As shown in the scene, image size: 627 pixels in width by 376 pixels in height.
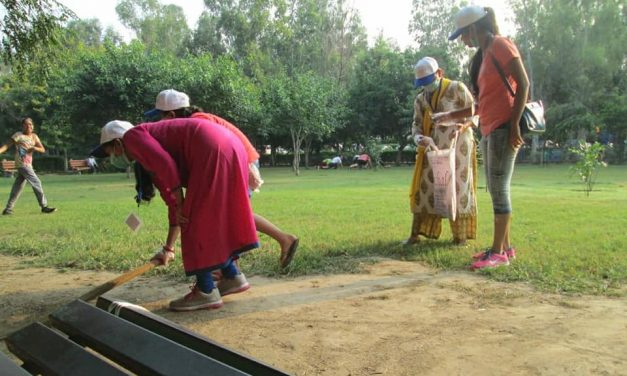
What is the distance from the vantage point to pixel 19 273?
5.01 metres

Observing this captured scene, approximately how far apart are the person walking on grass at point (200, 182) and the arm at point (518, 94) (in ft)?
7.97

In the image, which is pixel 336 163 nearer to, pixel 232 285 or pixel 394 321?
pixel 232 285

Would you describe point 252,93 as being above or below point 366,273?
above

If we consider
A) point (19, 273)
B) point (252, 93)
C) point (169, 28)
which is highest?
point (169, 28)

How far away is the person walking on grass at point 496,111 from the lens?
443 centimetres

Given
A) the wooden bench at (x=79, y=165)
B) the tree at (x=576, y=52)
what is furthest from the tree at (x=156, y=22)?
the tree at (x=576, y=52)


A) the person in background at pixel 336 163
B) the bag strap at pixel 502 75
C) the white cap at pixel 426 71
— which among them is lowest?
the person in background at pixel 336 163

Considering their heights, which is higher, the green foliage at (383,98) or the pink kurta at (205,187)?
the green foliage at (383,98)

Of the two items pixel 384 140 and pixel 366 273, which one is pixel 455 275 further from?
pixel 384 140

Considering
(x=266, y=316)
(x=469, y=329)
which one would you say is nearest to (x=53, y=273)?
(x=266, y=316)

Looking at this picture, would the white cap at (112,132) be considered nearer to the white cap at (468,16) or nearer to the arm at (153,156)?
the arm at (153,156)

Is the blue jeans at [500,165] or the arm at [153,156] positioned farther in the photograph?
the blue jeans at [500,165]

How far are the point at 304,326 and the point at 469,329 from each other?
1014mm

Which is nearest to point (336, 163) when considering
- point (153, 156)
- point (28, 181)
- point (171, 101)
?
point (28, 181)
